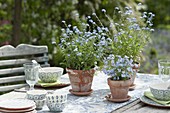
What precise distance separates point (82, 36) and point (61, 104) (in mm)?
470

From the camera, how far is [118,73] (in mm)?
2102

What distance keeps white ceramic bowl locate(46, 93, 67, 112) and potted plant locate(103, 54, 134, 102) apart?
30 centimetres

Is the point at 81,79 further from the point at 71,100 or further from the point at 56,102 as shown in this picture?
the point at 56,102

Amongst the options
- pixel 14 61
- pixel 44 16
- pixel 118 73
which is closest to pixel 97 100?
pixel 118 73

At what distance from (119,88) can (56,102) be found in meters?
0.37

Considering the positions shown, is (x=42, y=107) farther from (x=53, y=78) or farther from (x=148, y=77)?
(x=148, y=77)

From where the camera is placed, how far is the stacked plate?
1895 mm

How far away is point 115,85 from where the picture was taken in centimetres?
212

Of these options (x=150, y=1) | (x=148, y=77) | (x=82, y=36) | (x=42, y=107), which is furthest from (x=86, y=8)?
(x=150, y=1)

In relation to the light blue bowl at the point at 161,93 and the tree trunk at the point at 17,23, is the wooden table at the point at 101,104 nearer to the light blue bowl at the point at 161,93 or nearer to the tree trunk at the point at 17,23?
the light blue bowl at the point at 161,93

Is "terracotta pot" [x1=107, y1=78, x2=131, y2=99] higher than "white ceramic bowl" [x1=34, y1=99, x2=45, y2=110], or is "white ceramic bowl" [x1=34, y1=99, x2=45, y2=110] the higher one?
"terracotta pot" [x1=107, y1=78, x2=131, y2=99]

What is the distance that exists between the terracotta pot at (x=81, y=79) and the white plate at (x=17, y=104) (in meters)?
0.35

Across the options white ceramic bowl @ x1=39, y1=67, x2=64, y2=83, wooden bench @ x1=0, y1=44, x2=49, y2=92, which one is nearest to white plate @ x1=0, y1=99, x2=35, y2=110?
white ceramic bowl @ x1=39, y1=67, x2=64, y2=83

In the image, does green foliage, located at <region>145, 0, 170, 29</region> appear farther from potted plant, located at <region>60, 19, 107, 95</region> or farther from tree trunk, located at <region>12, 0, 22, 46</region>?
potted plant, located at <region>60, 19, 107, 95</region>
